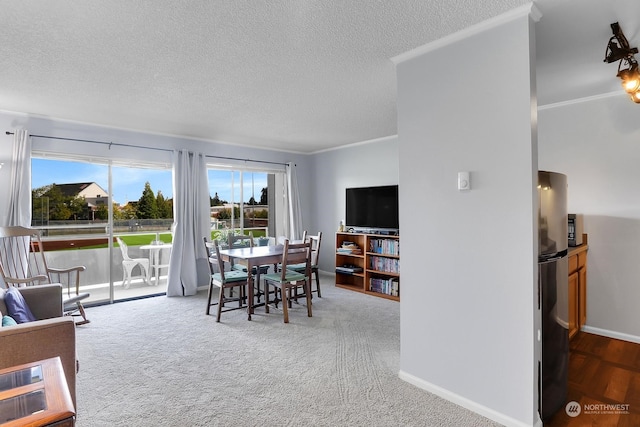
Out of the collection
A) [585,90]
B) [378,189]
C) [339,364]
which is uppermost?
[585,90]

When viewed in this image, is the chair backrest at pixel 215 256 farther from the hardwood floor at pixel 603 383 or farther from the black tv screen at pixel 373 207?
the hardwood floor at pixel 603 383

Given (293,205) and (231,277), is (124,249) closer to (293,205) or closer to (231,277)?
(231,277)

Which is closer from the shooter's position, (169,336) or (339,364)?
(339,364)

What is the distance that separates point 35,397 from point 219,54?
228 centimetres

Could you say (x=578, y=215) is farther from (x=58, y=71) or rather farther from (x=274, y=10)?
(x=58, y=71)

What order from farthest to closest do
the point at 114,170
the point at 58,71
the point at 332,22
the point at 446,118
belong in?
the point at 114,170 → the point at 58,71 → the point at 446,118 → the point at 332,22

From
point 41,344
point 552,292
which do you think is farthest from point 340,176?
point 41,344

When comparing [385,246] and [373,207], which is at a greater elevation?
[373,207]

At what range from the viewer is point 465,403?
2.16m

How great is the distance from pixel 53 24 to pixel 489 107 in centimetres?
271

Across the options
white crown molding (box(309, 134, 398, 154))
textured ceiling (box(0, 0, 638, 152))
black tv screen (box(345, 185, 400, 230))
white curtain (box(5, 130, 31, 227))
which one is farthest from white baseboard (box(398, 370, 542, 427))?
white curtain (box(5, 130, 31, 227))

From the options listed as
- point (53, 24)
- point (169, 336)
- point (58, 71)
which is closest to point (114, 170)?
point (58, 71)

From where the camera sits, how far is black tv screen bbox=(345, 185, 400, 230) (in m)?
5.23

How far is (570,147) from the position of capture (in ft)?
11.8
